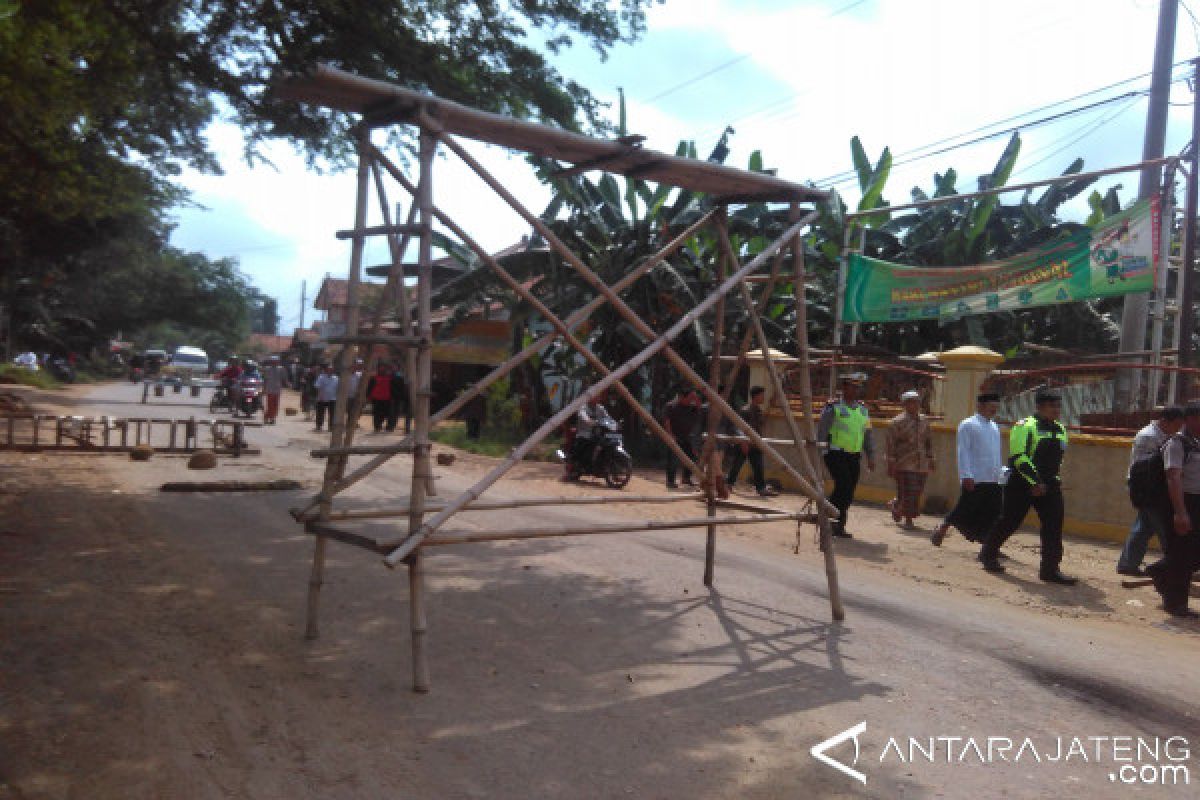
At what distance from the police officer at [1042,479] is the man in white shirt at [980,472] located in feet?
2.27

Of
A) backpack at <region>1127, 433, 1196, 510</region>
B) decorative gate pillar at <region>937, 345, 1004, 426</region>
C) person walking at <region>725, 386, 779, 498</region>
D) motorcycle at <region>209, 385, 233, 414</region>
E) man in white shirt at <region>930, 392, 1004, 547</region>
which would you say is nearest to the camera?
backpack at <region>1127, 433, 1196, 510</region>

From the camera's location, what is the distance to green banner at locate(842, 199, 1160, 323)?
11594 millimetres

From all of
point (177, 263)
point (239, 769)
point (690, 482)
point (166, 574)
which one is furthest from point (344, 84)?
point (177, 263)

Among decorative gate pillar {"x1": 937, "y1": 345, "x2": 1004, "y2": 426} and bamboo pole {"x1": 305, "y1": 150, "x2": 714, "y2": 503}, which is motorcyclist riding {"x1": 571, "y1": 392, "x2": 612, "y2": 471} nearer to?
decorative gate pillar {"x1": 937, "y1": 345, "x2": 1004, "y2": 426}

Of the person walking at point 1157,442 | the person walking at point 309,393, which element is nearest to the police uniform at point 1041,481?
the person walking at point 1157,442

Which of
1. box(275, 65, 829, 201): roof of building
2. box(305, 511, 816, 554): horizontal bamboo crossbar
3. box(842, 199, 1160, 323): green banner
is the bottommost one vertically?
box(305, 511, 816, 554): horizontal bamboo crossbar

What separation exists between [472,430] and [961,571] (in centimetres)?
1434

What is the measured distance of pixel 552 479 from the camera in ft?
51.3

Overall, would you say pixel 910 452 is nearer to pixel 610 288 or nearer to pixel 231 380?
pixel 610 288

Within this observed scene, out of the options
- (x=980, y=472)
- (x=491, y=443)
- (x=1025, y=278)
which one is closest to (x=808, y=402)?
(x=980, y=472)

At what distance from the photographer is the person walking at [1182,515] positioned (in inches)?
284

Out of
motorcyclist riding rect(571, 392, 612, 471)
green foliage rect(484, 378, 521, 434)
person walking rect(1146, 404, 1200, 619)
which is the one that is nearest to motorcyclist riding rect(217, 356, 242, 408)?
green foliage rect(484, 378, 521, 434)

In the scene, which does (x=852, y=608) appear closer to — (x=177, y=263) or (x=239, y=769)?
(x=239, y=769)

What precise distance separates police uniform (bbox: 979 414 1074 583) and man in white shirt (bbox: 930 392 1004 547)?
0.69 metres
